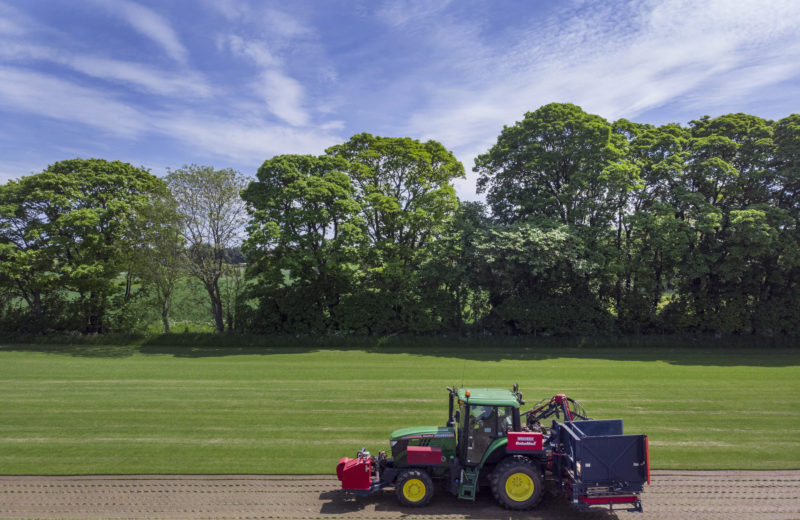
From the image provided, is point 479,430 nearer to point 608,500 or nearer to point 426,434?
point 426,434

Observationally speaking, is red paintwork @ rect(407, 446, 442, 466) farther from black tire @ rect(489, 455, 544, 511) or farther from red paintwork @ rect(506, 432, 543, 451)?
red paintwork @ rect(506, 432, 543, 451)

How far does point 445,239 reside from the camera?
2728cm

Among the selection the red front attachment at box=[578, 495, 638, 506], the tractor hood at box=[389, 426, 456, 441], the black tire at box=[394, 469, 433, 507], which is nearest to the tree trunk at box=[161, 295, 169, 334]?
the tractor hood at box=[389, 426, 456, 441]

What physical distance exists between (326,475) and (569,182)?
2396cm

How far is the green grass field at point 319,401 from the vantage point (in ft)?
35.8

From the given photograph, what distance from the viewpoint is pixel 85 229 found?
1081 inches

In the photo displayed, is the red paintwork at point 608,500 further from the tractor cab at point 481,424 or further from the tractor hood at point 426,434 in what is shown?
the tractor hood at point 426,434

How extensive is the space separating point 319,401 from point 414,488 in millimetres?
7348

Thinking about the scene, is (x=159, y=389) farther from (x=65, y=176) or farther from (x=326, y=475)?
(x=65, y=176)

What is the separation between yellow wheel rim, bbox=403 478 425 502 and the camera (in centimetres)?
866

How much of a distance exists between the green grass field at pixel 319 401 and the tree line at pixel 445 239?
3480 mm

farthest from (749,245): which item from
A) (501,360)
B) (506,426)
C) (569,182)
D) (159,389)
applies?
(159,389)

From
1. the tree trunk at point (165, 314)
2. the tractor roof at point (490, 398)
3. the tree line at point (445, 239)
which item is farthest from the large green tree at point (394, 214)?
the tractor roof at point (490, 398)

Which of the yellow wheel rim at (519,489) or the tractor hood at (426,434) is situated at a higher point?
the tractor hood at (426,434)
